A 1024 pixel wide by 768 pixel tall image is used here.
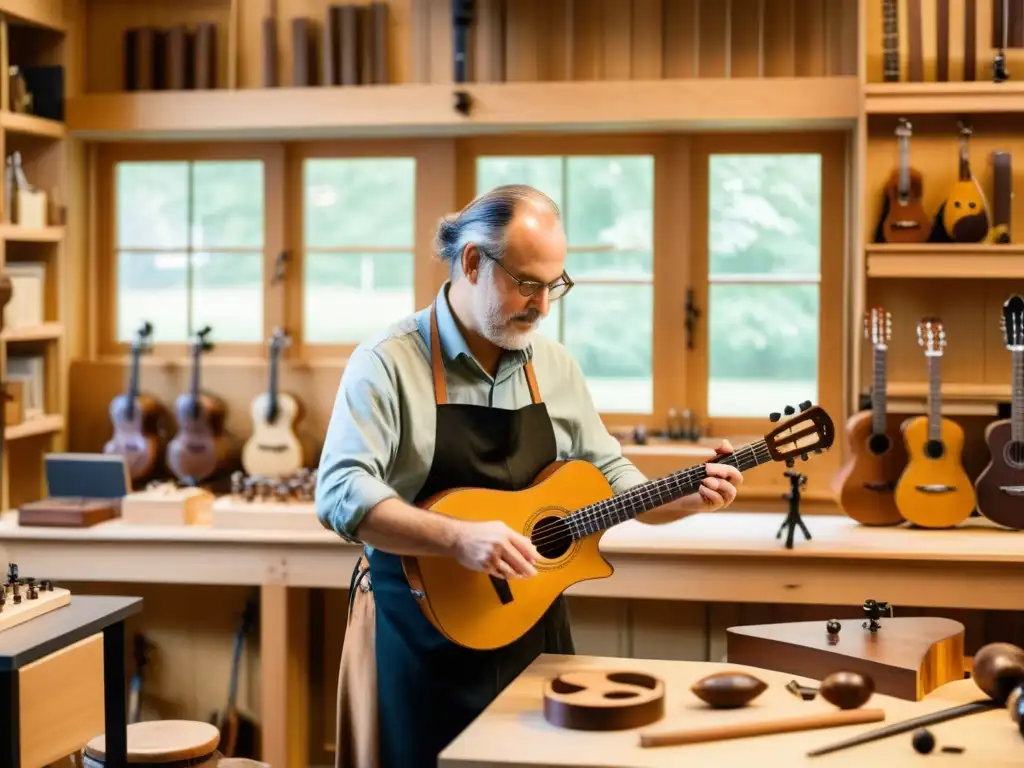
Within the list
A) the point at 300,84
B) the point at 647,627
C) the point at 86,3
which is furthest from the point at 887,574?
the point at 86,3

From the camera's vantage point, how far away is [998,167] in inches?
166

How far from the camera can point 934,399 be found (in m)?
4.11

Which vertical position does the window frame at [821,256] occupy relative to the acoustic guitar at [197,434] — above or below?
above

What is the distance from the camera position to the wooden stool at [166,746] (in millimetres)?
3285

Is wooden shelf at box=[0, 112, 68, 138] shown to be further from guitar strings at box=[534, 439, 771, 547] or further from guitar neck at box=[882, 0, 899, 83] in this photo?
guitar neck at box=[882, 0, 899, 83]

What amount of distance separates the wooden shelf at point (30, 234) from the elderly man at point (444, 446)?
7.59 ft

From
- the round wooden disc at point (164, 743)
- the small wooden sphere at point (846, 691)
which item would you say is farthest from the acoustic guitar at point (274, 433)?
the small wooden sphere at point (846, 691)

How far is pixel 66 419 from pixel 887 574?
3154 mm

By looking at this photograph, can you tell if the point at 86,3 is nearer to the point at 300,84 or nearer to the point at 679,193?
the point at 300,84

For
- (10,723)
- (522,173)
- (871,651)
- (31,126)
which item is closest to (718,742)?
(871,651)

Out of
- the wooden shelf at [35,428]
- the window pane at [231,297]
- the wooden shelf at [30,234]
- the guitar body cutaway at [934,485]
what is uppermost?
the wooden shelf at [30,234]

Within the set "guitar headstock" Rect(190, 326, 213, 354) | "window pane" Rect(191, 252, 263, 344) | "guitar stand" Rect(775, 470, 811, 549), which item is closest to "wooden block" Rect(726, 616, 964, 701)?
"guitar stand" Rect(775, 470, 811, 549)

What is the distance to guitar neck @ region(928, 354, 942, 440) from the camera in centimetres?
410

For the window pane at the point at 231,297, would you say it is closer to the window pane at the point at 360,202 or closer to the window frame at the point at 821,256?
the window pane at the point at 360,202
